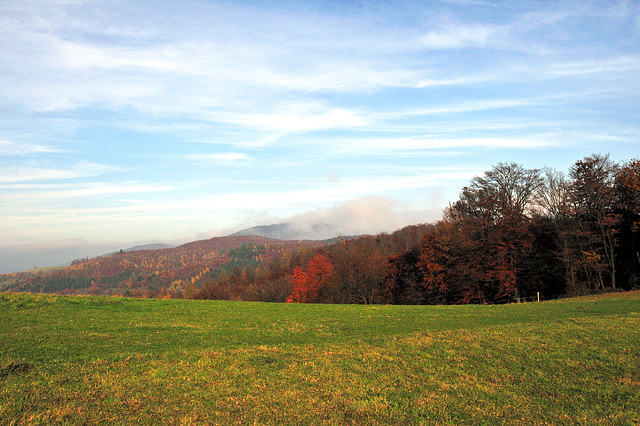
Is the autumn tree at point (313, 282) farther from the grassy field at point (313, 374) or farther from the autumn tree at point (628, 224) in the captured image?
the grassy field at point (313, 374)

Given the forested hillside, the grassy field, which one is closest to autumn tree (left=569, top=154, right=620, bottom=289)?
the forested hillside

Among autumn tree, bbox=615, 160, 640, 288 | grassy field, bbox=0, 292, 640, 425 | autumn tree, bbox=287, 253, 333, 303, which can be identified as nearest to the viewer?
grassy field, bbox=0, 292, 640, 425

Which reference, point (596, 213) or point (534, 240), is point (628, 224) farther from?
point (534, 240)

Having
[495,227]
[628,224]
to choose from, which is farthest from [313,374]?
[628,224]

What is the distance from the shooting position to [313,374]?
950 centimetres

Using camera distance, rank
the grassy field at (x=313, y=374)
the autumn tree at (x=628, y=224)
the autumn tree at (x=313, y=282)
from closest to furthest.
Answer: the grassy field at (x=313, y=374) < the autumn tree at (x=628, y=224) < the autumn tree at (x=313, y=282)

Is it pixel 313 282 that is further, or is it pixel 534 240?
pixel 313 282

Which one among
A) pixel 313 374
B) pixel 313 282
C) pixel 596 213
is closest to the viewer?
pixel 313 374

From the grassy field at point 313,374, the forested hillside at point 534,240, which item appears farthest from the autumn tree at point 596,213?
the grassy field at point 313,374

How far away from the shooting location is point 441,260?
54.1 metres

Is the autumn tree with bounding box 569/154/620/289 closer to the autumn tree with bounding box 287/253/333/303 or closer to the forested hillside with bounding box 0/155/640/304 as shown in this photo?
the forested hillside with bounding box 0/155/640/304

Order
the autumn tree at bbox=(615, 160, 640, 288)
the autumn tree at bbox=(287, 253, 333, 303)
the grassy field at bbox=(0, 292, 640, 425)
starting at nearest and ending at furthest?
the grassy field at bbox=(0, 292, 640, 425)
the autumn tree at bbox=(615, 160, 640, 288)
the autumn tree at bbox=(287, 253, 333, 303)

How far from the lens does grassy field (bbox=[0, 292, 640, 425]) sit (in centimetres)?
705

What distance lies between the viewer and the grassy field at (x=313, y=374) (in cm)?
705
